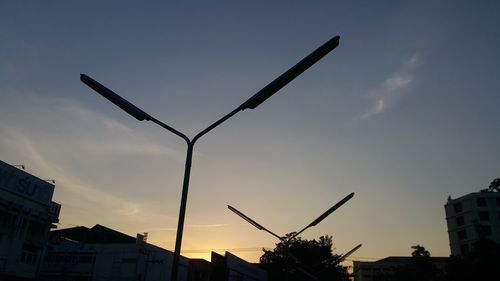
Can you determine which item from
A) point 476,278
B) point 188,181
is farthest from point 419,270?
point 188,181

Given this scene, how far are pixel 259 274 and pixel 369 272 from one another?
113m

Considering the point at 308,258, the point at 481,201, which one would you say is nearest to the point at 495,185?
the point at 481,201

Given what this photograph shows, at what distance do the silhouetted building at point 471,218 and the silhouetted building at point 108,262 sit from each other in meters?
74.3

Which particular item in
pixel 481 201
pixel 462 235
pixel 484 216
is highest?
pixel 481 201

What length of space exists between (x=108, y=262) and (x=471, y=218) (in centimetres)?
8746

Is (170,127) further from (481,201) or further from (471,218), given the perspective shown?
(481,201)

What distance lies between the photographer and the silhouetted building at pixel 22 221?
1635 inches

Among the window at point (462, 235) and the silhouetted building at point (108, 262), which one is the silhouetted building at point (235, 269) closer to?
the silhouetted building at point (108, 262)

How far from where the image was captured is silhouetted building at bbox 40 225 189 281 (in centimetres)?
5847

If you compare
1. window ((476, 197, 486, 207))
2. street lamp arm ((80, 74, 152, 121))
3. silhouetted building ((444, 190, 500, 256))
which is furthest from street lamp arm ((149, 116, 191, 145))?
window ((476, 197, 486, 207))

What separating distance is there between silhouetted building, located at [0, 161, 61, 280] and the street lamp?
38.8 meters

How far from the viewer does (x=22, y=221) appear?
143 feet

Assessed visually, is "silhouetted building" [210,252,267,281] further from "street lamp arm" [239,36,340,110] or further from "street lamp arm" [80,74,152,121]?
"street lamp arm" [239,36,340,110]

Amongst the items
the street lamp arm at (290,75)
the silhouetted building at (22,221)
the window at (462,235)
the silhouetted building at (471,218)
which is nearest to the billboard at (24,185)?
the silhouetted building at (22,221)
